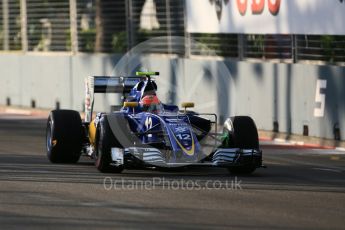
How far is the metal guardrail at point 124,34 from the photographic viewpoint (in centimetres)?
2558

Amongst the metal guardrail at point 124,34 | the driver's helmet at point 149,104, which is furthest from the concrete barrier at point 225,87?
the driver's helmet at point 149,104

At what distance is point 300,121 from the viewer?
79.7ft

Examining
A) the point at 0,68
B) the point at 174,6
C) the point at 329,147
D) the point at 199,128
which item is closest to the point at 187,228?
the point at 199,128

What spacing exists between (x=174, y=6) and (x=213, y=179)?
14056 mm

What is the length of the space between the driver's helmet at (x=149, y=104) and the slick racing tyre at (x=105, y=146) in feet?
3.26

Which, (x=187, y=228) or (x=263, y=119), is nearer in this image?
(x=187, y=228)

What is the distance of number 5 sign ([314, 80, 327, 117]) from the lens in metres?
23.6

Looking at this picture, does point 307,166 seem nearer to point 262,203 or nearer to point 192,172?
point 192,172

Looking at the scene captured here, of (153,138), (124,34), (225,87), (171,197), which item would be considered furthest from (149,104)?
(124,34)

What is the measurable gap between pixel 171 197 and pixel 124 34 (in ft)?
62.4

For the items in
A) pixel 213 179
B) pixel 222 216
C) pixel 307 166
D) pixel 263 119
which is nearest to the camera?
pixel 222 216

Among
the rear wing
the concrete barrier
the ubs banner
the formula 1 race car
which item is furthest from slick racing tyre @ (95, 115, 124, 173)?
the ubs banner

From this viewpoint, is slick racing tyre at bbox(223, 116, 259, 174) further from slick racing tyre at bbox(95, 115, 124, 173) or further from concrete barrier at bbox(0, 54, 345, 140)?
concrete barrier at bbox(0, 54, 345, 140)

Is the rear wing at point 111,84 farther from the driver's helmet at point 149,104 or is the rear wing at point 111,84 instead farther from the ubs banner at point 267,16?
the ubs banner at point 267,16
